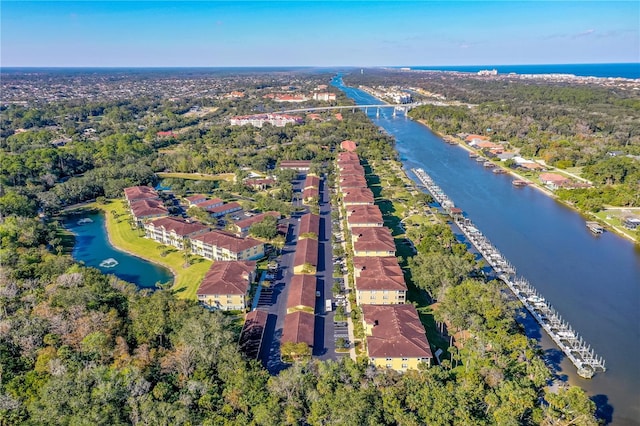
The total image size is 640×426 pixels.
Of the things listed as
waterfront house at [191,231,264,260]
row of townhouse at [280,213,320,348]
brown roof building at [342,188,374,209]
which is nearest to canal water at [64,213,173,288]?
waterfront house at [191,231,264,260]

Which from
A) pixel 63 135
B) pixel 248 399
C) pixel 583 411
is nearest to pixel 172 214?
pixel 248 399

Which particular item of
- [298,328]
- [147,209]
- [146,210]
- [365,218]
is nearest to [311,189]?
[365,218]

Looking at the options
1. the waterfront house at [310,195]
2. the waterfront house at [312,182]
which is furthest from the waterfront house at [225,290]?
the waterfront house at [312,182]

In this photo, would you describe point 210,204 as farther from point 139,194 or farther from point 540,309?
point 540,309

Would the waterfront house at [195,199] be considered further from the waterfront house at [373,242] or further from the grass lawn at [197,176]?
the waterfront house at [373,242]

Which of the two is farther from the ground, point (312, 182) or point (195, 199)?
point (312, 182)

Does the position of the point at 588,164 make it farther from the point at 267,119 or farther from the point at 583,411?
the point at 267,119

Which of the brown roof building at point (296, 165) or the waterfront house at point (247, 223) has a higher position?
the brown roof building at point (296, 165)
